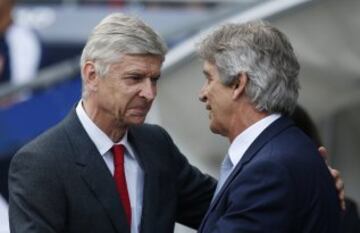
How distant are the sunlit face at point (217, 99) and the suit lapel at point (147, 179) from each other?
0.31m

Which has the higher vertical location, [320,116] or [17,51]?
[320,116]

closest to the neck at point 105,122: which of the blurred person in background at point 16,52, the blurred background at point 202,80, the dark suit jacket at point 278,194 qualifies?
the dark suit jacket at point 278,194

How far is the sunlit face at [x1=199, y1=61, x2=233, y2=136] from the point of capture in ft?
10.5

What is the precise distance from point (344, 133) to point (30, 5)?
4897 mm

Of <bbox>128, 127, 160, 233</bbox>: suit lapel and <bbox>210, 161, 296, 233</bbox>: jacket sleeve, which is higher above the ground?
<bbox>210, 161, 296, 233</bbox>: jacket sleeve

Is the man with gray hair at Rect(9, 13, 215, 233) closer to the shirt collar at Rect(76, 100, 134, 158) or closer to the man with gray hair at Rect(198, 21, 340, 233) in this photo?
the shirt collar at Rect(76, 100, 134, 158)

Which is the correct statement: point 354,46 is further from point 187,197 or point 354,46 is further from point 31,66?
point 31,66

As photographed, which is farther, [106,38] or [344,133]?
[344,133]

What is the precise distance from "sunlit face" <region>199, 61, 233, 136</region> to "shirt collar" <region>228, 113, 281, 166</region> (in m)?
0.04

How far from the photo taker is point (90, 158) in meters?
3.37

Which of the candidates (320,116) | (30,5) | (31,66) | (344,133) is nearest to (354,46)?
(320,116)

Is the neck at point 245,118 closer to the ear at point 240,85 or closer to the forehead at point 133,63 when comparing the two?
the ear at point 240,85

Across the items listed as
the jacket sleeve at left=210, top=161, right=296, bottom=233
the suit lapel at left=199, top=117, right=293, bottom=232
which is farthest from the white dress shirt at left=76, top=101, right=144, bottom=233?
the jacket sleeve at left=210, top=161, right=296, bottom=233

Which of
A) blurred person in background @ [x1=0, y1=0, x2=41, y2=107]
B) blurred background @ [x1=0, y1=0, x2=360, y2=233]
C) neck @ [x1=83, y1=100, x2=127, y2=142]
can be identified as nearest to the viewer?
neck @ [x1=83, y1=100, x2=127, y2=142]
